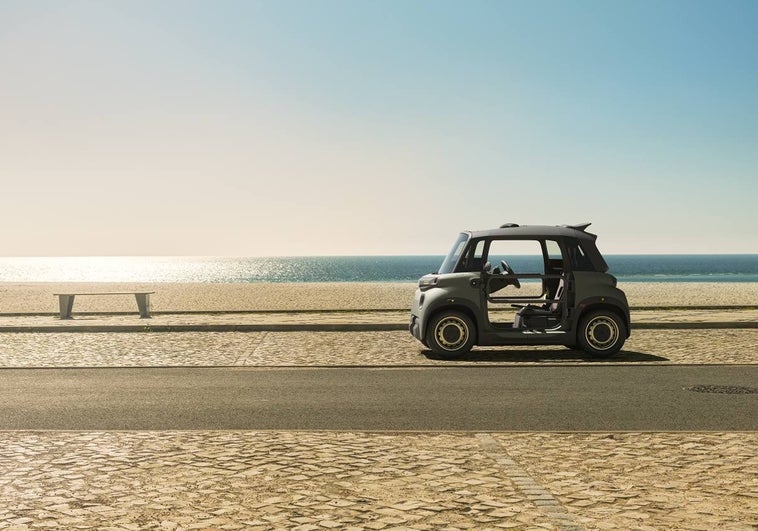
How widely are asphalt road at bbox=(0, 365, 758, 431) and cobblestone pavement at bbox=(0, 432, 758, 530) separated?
2.40 ft

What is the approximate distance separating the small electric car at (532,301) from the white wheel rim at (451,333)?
0.02m

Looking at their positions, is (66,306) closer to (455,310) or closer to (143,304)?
(143,304)

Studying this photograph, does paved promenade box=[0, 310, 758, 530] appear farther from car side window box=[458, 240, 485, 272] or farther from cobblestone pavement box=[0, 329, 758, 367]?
car side window box=[458, 240, 485, 272]

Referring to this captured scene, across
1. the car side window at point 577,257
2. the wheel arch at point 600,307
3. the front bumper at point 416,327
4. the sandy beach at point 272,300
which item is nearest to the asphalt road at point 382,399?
the wheel arch at point 600,307

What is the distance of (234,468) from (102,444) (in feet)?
5.27

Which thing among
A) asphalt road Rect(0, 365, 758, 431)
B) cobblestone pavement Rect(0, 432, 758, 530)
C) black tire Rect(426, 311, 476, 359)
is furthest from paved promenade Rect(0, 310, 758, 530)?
black tire Rect(426, 311, 476, 359)

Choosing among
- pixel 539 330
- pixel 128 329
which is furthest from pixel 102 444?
pixel 128 329

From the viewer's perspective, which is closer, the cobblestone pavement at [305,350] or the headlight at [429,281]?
the headlight at [429,281]

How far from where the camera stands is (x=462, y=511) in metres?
4.99

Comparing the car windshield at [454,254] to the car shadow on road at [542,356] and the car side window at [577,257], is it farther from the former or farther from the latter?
the car side window at [577,257]

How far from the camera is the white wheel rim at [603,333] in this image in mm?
13289

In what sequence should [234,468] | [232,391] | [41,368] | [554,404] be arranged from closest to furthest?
[234,468] → [554,404] → [232,391] → [41,368]

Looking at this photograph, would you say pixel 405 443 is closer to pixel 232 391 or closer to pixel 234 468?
pixel 234 468

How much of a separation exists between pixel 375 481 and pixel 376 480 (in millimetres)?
28
